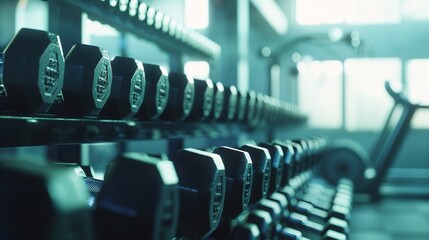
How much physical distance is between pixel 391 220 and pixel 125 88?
2.57m

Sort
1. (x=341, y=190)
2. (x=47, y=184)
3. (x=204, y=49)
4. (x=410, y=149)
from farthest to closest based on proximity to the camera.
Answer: (x=410, y=149), (x=341, y=190), (x=204, y=49), (x=47, y=184)

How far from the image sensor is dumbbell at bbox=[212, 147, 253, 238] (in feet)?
3.44

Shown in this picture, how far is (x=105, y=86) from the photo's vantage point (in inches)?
36.4

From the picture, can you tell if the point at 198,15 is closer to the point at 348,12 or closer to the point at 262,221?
the point at 348,12

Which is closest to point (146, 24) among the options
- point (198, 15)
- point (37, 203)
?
point (37, 203)

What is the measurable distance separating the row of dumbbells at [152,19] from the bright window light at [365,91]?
475cm

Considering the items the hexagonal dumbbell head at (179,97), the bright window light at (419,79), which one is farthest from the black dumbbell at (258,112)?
the bright window light at (419,79)

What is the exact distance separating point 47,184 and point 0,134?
353 mm

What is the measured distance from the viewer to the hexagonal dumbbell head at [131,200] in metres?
0.56

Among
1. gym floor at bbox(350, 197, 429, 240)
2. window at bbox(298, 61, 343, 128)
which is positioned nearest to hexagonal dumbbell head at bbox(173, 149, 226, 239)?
gym floor at bbox(350, 197, 429, 240)

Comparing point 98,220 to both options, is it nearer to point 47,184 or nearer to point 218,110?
point 47,184

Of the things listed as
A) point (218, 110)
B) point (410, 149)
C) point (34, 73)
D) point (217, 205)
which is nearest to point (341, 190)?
point (218, 110)

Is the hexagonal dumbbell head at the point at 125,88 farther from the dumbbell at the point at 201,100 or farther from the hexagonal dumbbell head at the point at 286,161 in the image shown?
the hexagonal dumbbell head at the point at 286,161

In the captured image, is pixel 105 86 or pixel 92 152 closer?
pixel 105 86
